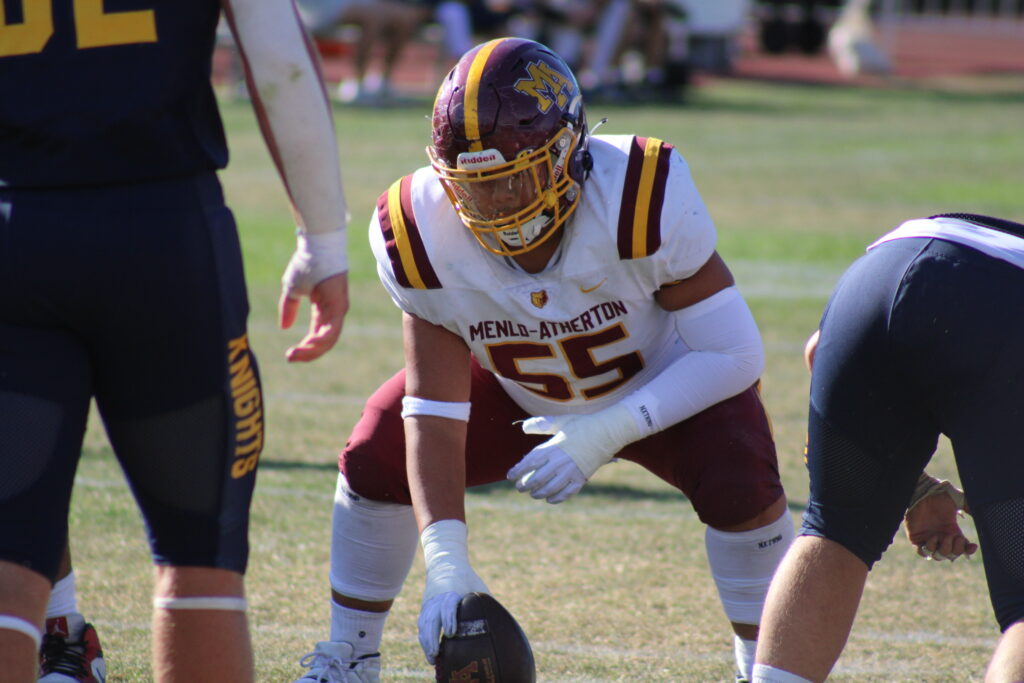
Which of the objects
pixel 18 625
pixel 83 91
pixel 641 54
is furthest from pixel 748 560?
pixel 641 54

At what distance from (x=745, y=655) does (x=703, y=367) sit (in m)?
0.68

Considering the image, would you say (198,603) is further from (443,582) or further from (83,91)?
(83,91)

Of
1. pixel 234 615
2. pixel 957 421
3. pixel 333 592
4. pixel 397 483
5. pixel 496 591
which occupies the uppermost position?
pixel 957 421

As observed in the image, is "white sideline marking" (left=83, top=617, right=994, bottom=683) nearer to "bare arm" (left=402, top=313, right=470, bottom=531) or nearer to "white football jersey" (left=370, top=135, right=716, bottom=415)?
"bare arm" (left=402, top=313, right=470, bottom=531)

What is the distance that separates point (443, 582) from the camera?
2920mm

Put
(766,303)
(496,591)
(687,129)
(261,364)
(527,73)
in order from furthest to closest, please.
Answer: (687,129), (766,303), (261,364), (496,591), (527,73)

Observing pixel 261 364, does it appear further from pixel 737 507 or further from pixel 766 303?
pixel 737 507

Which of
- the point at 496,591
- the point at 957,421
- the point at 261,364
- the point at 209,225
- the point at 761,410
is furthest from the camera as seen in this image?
the point at 261,364

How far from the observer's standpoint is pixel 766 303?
750 cm

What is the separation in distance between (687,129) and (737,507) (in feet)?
40.8

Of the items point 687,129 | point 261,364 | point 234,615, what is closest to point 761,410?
point 234,615

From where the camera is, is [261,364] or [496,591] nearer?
[496,591]

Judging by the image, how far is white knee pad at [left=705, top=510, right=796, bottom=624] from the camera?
3.16 m

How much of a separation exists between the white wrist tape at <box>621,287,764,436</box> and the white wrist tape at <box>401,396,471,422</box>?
0.37 meters
